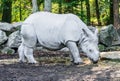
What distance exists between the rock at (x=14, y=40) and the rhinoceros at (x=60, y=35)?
15.9ft

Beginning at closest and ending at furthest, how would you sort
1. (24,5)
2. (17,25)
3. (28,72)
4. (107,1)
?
(28,72) < (17,25) < (107,1) < (24,5)

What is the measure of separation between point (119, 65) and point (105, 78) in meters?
2.20

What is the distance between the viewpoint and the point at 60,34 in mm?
11766

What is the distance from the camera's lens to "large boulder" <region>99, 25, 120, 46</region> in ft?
61.4

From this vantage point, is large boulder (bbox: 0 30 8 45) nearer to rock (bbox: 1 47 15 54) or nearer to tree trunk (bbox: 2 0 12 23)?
rock (bbox: 1 47 15 54)

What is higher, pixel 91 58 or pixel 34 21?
pixel 34 21

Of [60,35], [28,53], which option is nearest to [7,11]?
[28,53]

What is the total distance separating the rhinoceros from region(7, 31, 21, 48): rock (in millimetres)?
4839

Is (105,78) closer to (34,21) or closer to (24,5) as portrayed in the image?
(34,21)

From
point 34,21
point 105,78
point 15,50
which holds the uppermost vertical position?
point 34,21

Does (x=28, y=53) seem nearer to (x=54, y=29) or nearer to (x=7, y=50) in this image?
(x=54, y=29)

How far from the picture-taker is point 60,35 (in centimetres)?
1177

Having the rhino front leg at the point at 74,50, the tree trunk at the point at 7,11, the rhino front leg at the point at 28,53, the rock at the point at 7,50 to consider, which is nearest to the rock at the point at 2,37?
the rock at the point at 7,50

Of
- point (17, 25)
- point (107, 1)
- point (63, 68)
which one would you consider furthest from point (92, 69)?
point (107, 1)
